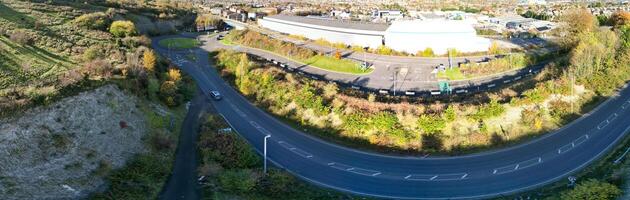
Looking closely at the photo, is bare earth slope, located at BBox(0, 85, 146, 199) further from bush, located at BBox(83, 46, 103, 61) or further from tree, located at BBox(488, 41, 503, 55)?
tree, located at BBox(488, 41, 503, 55)

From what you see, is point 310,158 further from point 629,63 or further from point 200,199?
point 629,63

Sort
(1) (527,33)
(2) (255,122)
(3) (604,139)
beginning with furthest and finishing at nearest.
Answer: (1) (527,33) → (2) (255,122) → (3) (604,139)

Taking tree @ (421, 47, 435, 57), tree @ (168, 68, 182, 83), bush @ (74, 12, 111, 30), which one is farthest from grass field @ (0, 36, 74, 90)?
tree @ (421, 47, 435, 57)

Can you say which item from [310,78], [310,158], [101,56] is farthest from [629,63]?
[101,56]

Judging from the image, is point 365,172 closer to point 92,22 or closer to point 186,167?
point 186,167

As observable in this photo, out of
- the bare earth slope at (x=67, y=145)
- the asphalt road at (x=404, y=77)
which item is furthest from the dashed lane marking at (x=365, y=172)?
the asphalt road at (x=404, y=77)

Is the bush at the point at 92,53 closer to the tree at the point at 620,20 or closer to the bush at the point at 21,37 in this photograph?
the bush at the point at 21,37
